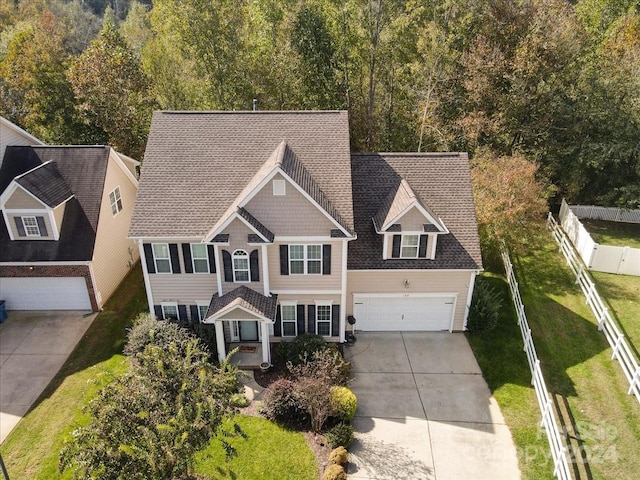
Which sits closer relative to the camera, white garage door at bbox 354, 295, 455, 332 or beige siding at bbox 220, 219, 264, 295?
beige siding at bbox 220, 219, 264, 295

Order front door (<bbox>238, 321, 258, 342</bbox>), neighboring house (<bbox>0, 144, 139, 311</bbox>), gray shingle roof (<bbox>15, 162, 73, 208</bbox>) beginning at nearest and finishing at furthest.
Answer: front door (<bbox>238, 321, 258, 342</bbox>), gray shingle roof (<bbox>15, 162, 73, 208</bbox>), neighboring house (<bbox>0, 144, 139, 311</bbox>)

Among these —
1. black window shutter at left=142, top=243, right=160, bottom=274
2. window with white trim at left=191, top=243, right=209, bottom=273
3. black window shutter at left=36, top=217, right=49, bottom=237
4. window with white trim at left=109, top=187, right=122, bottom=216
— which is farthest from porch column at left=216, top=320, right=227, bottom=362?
window with white trim at left=109, top=187, right=122, bottom=216

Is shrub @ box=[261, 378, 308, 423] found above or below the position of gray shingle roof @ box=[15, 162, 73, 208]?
below

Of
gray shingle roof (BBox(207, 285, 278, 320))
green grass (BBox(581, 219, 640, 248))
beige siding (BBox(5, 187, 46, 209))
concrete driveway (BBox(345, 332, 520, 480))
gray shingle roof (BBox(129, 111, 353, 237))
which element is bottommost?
concrete driveway (BBox(345, 332, 520, 480))

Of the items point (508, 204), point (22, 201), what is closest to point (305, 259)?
point (508, 204)

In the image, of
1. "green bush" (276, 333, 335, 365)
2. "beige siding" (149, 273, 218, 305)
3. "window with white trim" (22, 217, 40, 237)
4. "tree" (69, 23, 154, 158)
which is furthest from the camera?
"tree" (69, 23, 154, 158)

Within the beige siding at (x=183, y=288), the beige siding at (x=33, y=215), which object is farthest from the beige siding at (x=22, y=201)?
the beige siding at (x=183, y=288)

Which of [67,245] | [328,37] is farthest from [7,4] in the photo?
[67,245]

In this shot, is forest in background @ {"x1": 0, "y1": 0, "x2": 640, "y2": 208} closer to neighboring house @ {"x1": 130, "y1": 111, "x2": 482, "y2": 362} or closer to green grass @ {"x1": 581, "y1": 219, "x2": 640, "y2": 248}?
green grass @ {"x1": 581, "y1": 219, "x2": 640, "y2": 248}

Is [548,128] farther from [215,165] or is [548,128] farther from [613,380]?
[215,165]
